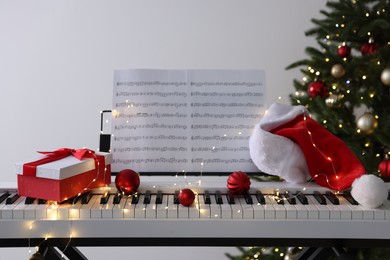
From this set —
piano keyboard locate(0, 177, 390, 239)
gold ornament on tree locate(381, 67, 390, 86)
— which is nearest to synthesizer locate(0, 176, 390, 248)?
piano keyboard locate(0, 177, 390, 239)

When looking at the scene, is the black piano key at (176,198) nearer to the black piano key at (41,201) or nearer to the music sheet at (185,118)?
the music sheet at (185,118)

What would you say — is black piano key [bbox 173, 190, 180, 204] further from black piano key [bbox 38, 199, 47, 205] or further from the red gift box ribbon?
black piano key [bbox 38, 199, 47, 205]

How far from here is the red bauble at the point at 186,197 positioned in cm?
163

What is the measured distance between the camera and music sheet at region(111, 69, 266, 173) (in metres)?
1.84

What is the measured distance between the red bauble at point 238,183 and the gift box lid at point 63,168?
47 cm

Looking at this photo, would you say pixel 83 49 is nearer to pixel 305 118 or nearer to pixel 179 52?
pixel 179 52

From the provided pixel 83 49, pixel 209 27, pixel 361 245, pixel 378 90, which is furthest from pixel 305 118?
pixel 83 49

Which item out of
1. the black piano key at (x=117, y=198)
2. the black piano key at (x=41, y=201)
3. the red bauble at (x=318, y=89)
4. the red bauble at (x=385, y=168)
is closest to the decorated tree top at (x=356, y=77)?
the red bauble at (x=318, y=89)

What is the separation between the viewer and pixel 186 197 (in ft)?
5.35

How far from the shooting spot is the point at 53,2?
3424 millimetres

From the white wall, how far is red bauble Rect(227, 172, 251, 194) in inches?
72.3

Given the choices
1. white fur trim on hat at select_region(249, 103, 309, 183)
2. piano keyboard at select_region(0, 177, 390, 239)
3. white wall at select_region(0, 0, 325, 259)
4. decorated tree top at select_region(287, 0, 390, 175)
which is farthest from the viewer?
white wall at select_region(0, 0, 325, 259)

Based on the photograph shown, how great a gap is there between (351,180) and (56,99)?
2.30m

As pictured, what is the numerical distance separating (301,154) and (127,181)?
0.63 metres
